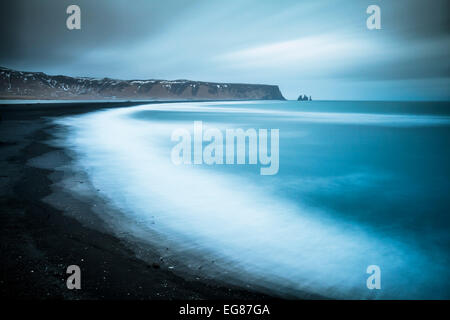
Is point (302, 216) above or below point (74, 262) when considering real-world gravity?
below

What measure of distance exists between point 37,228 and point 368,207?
6351mm

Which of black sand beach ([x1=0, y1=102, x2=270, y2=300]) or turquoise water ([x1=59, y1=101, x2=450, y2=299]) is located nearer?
black sand beach ([x1=0, y1=102, x2=270, y2=300])

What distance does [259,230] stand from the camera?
4.64 meters

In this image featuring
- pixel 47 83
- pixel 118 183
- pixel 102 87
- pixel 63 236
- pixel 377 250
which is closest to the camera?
pixel 63 236

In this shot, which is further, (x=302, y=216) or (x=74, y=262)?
(x=302, y=216)

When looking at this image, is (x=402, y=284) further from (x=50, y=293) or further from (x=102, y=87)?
(x=102, y=87)

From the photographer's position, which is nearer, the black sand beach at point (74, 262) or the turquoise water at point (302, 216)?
the black sand beach at point (74, 262)

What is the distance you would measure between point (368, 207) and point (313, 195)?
125 cm
